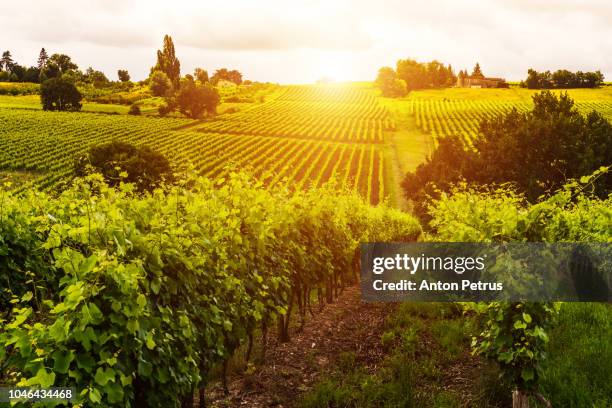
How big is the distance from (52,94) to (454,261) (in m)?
87.3

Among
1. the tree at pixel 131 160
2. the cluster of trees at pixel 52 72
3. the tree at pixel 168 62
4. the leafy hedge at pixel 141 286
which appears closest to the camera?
the leafy hedge at pixel 141 286

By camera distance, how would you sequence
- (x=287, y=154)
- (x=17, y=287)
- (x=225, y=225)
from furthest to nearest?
1. (x=287, y=154)
2. (x=17, y=287)
3. (x=225, y=225)

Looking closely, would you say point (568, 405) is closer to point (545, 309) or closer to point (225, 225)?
point (545, 309)

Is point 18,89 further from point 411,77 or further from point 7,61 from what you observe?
point 411,77

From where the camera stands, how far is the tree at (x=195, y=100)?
299ft

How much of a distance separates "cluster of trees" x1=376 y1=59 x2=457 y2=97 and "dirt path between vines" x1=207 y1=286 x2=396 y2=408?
139 meters

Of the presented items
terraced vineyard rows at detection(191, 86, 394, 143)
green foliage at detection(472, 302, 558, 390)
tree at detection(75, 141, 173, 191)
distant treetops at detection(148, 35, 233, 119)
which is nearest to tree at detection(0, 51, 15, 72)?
distant treetops at detection(148, 35, 233, 119)

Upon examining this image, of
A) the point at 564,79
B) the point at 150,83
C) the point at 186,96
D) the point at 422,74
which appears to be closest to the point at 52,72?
the point at 150,83

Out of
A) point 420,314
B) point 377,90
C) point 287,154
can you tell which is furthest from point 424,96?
point 420,314

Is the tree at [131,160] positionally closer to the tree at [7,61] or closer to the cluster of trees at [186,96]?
the cluster of trees at [186,96]

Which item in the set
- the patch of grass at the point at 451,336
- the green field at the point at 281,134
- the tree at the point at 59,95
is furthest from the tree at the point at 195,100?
the patch of grass at the point at 451,336

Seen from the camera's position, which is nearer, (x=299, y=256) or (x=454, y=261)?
(x=454, y=261)

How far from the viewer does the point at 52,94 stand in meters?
82.1

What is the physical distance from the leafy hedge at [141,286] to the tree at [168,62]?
119 metres
